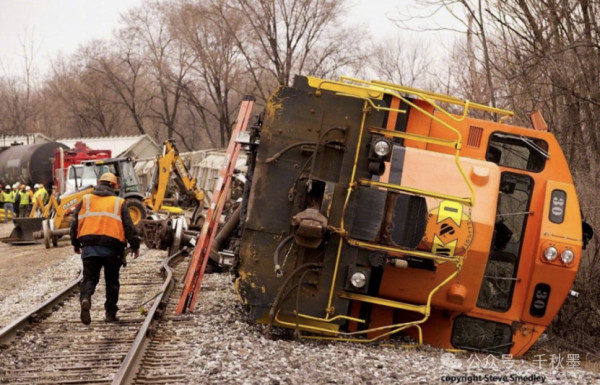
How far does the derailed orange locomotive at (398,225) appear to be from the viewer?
7.27m

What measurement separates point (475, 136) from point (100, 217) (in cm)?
421

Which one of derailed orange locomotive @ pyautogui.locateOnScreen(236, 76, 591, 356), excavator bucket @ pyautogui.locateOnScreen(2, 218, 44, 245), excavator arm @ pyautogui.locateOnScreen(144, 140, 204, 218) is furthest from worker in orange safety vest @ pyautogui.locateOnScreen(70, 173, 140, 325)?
excavator bucket @ pyautogui.locateOnScreen(2, 218, 44, 245)

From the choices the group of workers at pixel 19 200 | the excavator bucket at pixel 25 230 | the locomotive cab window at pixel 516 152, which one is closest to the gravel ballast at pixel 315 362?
the locomotive cab window at pixel 516 152

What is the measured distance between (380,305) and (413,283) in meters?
0.56

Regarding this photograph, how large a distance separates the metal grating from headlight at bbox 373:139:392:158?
1.36 meters

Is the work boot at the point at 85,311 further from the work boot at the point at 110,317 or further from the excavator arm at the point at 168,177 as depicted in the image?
the excavator arm at the point at 168,177

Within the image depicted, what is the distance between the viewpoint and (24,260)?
1844 centimetres

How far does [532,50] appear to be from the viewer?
46.2 ft

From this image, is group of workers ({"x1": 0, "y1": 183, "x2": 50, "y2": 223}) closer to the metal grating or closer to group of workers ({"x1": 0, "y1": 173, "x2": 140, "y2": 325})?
group of workers ({"x1": 0, "y1": 173, "x2": 140, "y2": 325})

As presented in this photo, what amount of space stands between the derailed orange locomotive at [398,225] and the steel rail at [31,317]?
236cm

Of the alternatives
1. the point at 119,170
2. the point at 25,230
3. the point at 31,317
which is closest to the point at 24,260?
the point at 25,230

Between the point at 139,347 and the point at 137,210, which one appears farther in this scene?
the point at 137,210

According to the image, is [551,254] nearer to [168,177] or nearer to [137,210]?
[137,210]

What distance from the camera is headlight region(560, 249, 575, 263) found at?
7.77m
